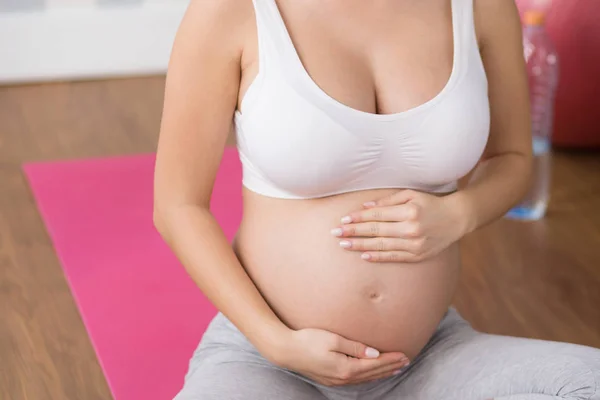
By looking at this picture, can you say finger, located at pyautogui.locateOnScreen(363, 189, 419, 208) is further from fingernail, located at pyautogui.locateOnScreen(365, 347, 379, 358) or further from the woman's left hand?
fingernail, located at pyautogui.locateOnScreen(365, 347, 379, 358)

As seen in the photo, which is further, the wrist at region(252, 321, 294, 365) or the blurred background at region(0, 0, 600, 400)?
the blurred background at region(0, 0, 600, 400)

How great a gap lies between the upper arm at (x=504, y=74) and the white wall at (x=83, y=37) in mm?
2456

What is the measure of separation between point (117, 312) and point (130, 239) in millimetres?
378

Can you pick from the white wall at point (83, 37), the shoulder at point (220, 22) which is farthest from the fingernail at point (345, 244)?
the white wall at point (83, 37)

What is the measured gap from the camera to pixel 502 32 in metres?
1.50

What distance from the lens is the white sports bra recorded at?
4.32ft

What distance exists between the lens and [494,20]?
1.49 metres

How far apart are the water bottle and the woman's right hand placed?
56.5 inches

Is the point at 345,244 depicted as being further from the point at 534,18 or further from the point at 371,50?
the point at 534,18

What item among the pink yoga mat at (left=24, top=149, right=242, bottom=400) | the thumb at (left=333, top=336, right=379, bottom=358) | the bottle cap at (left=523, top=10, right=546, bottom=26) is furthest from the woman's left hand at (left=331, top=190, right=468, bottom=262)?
the bottle cap at (left=523, top=10, right=546, bottom=26)

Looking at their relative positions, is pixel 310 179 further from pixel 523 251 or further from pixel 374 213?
pixel 523 251

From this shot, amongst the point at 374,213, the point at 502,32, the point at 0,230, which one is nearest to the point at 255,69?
the point at 374,213

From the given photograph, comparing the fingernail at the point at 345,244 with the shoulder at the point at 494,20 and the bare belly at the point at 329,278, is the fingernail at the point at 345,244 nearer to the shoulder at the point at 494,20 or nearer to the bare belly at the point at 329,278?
the bare belly at the point at 329,278

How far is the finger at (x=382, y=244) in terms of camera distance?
1358 millimetres
